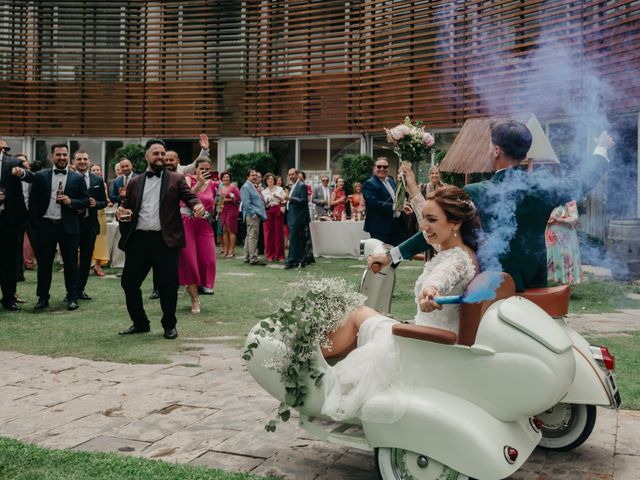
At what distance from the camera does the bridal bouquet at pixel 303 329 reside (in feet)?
11.5

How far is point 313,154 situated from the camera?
2295 centimetres

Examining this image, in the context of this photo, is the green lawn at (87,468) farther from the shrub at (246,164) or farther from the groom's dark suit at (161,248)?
the shrub at (246,164)

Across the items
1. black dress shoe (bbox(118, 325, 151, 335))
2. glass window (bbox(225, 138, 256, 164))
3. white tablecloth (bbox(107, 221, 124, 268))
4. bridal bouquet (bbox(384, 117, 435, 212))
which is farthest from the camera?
glass window (bbox(225, 138, 256, 164))

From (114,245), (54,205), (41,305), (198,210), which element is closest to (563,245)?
(198,210)

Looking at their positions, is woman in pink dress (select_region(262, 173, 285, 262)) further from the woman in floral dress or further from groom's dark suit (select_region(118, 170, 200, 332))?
groom's dark suit (select_region(118, 170, 200, 332))

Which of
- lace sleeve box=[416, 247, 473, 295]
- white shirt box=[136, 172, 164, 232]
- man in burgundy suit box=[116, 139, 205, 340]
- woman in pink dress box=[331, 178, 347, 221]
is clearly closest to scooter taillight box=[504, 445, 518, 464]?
lace sleeve box=[416, 247, 473, 295]

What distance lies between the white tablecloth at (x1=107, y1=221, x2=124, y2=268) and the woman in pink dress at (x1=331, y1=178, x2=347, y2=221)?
19.1 feet

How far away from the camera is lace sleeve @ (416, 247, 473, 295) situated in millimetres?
3304

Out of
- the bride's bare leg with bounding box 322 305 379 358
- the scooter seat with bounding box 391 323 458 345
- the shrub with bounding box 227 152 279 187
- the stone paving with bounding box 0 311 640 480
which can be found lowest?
the stone paving with bounding box 0 311 640 480

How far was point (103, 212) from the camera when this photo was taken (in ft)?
42.0

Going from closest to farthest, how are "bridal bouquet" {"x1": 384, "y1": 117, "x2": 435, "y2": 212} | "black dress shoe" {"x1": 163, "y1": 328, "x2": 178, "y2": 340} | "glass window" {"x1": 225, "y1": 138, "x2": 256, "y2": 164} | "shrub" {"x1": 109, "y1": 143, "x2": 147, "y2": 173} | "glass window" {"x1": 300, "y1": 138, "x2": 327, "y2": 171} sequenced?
1. "black dress shoe" {"x1": 163, "y1": 328, "x2": 178, "y2": 340}
2. "bridal bouquet" {"x1": 384, "y1": 117, "x2": 435, "y2": 212}
3. "shrub" {"x1": 109, "y1": 143, "x2": 147, "y2": 173}
4. "glass window" {"x1": 300, "y1": 138, "x2": 327, "y2": 171}
5. "glass window" {"x1": 225, "y1": 138, "x2": 256, "y2": 164}

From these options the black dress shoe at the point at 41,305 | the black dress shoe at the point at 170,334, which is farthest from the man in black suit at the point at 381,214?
the black dress shoe at the point at 41,305

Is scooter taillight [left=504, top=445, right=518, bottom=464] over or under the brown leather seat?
under

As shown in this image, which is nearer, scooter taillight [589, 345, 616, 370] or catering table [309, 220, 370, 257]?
scooter taillight [589, 345, 616, 370]
